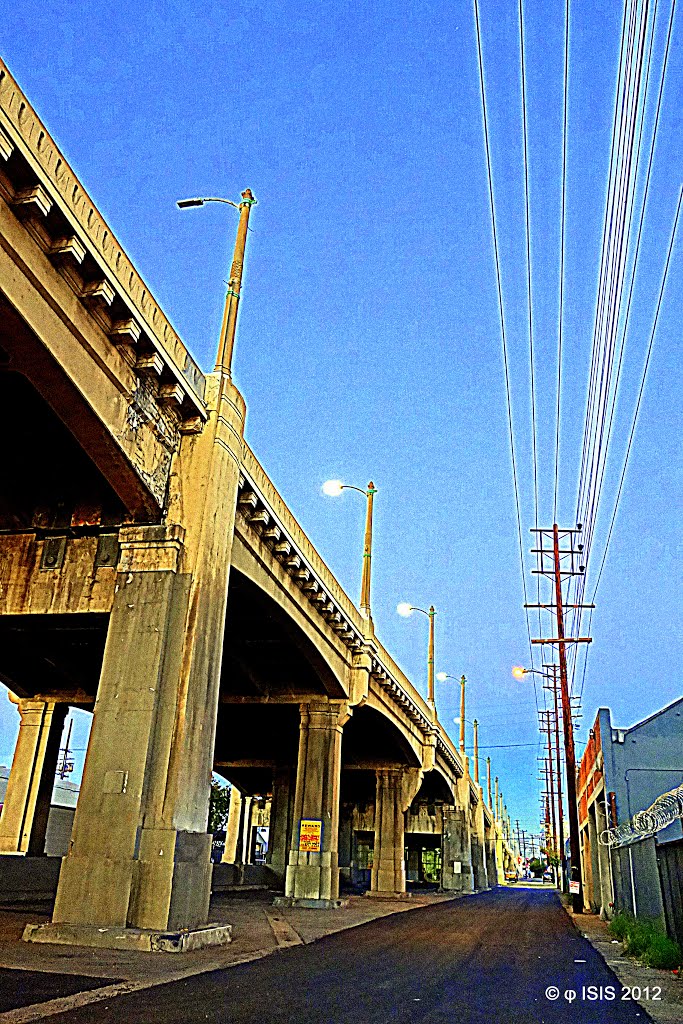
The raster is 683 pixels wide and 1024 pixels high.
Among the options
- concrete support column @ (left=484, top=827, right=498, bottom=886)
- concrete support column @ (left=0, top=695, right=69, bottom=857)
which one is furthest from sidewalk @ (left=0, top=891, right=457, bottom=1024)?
concrete support column @ (left=484, top=827, right=498, bottom=886)

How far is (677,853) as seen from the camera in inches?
554

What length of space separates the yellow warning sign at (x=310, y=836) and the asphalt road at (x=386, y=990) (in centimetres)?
1130

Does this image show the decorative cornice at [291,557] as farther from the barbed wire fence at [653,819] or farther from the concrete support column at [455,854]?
the concrete support column at [455,854]

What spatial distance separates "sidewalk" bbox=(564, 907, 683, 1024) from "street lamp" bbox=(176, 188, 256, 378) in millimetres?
13411

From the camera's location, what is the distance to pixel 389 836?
48594 mm

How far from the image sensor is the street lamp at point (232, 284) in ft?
60.1

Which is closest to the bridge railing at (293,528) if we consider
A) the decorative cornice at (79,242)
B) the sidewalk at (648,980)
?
the decorative cornice at (79,242)

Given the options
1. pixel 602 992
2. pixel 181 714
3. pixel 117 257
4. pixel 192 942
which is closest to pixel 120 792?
pixel 181 714

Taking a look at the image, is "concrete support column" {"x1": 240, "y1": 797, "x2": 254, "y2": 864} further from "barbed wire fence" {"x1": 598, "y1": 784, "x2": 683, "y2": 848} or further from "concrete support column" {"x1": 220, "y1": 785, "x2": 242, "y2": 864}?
"barbed wire fence" {"x1": 598, "y1": 784, "x2": 683, "y2": 848}

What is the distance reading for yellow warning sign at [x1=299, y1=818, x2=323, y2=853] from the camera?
3002 centimetres

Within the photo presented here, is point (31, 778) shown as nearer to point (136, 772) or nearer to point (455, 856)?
point (136, 772)

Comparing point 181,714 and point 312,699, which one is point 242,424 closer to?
point 181,714

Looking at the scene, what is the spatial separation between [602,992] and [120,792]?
823 centimetres

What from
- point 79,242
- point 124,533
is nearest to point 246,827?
point 124,533
